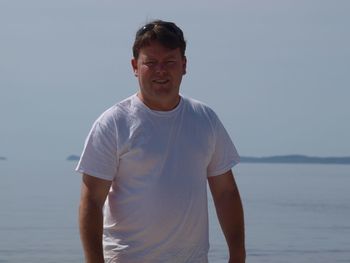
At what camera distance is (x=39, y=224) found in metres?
26.8

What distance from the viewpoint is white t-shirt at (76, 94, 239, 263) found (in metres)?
3.94

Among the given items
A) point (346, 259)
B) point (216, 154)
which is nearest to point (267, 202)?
point (346, 259)

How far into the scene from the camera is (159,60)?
3969mm

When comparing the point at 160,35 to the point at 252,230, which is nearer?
the point at 160,35

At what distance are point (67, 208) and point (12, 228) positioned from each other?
7165 millimetres

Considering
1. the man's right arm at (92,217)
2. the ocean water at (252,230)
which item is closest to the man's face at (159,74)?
the man's right arm at (92,217)

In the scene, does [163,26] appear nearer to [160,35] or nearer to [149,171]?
[160,35]

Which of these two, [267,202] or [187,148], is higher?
[187,148]

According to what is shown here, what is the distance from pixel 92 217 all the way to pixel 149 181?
0.80 feet

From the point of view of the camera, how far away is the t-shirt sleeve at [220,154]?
4141 mm

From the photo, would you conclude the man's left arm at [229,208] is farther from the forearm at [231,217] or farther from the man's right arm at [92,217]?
the man's right arm at [92,217]

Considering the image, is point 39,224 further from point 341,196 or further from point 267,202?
point 341,196

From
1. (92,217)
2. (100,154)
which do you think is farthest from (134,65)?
(92,217)

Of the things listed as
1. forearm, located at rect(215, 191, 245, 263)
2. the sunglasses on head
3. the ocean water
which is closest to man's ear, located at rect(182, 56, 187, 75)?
the sunglasses on head
